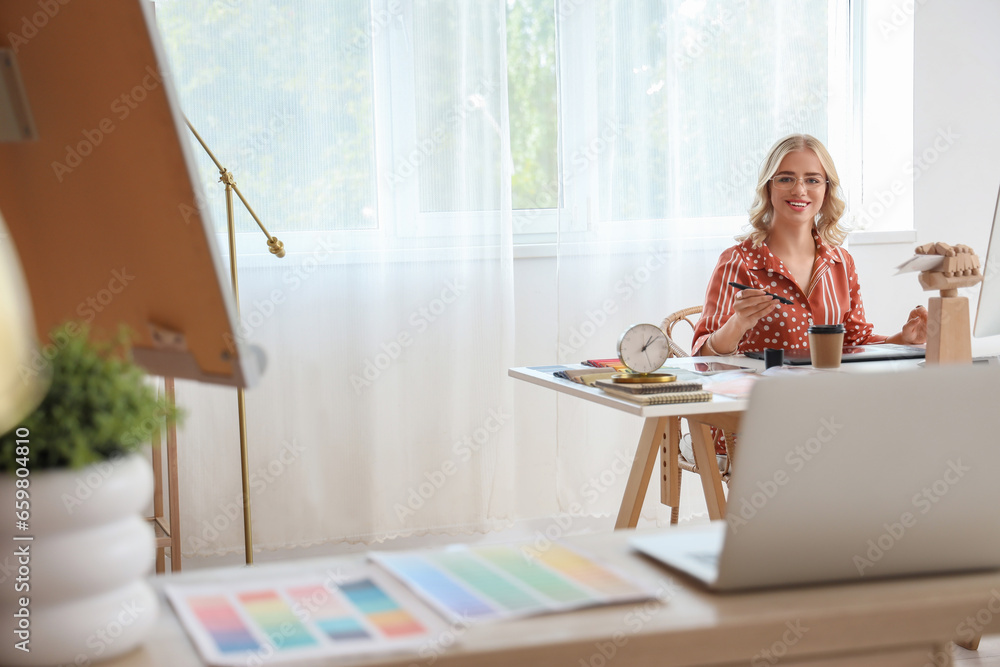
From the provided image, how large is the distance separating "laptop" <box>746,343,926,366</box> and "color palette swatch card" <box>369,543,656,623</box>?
150 cm

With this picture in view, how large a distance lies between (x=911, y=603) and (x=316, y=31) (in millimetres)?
2780

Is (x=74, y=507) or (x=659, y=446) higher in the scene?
(x=74, y=507)

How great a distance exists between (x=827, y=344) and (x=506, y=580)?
1.49m

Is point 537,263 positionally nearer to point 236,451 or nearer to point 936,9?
point 236,451

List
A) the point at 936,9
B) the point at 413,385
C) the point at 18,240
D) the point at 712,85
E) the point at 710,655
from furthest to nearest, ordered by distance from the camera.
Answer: the point at 936,9
the point at 712,85
the point at 413,385
the point at 18,240
the point at 710,655

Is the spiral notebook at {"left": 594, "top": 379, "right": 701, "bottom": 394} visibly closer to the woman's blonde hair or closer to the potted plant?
the woman's blonde hair

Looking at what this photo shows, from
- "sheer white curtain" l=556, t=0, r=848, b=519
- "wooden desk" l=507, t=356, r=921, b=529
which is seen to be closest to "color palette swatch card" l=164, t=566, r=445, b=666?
"wooden desk" l=507, t=356, r=921, b=529

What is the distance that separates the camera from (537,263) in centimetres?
340

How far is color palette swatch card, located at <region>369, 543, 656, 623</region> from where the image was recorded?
2.31 feet

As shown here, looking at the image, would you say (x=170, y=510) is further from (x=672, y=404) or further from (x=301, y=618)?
(x=301, y=618)

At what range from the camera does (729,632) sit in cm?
67

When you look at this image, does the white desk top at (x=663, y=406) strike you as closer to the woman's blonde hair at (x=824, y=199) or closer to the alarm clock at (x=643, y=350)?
the alarm clock at (x=643, y=350)

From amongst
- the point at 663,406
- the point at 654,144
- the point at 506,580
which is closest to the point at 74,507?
the point at 506,580

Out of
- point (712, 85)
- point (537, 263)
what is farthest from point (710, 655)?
point (712, 85)
